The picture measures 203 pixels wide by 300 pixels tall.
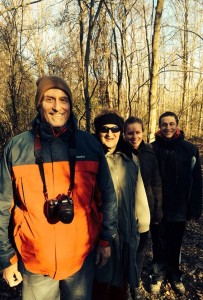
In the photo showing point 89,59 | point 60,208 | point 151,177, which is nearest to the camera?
point 60,208

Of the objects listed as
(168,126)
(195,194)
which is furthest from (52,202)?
(195,194)

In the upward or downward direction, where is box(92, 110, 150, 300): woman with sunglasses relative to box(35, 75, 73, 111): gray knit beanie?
downward

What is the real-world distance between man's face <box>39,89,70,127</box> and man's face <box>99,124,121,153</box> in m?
0.50

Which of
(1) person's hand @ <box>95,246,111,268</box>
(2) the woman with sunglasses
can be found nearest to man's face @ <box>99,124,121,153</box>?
(2) the woman with sunglasses

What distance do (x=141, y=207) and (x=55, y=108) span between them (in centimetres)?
133

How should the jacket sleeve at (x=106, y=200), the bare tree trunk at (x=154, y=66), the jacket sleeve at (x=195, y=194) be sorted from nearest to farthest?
1. the jacket sleeve at (x=106, y=200)
2. the jacket sleeve at (x=195, y=194)
3. the bare tree trunk at (x=154, y=66)

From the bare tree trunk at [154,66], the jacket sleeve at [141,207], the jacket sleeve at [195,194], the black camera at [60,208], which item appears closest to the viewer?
the black camera at [60,208]

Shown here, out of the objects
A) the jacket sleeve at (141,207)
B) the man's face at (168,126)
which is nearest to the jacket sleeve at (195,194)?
the man's face at (168,126)

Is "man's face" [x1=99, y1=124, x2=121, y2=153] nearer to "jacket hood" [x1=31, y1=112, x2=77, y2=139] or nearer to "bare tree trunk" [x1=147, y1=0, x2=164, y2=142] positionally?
"jacket hood" [x1=31, y1=112, x2=77, y2=139]

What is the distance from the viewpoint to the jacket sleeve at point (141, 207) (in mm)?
2625

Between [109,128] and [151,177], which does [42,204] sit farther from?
[151,177]

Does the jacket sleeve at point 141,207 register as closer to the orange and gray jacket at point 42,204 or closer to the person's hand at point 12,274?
the orange and gray jacket at point 42,204

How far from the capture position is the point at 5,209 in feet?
6.15

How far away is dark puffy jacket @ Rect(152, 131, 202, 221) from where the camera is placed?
3168mm
